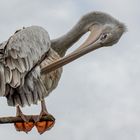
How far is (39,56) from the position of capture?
1080 cm

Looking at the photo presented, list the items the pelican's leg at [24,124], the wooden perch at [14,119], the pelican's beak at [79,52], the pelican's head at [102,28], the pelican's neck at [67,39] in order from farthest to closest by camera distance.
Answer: the pelican's neck at [67,39], the pelican's head at [102,28], the pelican's beak at [79,52], the pelican's leg at [24,124], the wooden perch at [14,119]

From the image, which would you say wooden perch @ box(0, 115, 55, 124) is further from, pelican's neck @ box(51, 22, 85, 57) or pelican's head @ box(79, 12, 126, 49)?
pelican's neck @ box(51, 22, 85, 57)

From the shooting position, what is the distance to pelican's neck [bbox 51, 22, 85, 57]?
11289mm

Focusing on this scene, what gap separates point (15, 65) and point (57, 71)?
87 cm

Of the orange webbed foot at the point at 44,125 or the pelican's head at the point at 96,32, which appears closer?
the orange webbed foot at the point at 44,125

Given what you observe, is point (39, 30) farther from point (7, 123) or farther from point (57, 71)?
point (7, 123)

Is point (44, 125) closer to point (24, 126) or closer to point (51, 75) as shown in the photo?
point (24, 126)

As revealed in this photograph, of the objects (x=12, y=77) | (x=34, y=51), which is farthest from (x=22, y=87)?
(x=34, y=51)

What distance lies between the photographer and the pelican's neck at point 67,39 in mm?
11289

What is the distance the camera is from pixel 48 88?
10773mm

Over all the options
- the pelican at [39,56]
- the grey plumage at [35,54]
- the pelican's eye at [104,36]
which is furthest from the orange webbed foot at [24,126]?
the pelican's eye at [104,36]

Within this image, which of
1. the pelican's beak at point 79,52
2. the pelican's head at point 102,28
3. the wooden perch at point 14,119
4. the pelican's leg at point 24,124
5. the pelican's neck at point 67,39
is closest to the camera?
the wooden perch at point 14,119

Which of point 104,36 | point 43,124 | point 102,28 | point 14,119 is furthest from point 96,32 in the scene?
point 14,119

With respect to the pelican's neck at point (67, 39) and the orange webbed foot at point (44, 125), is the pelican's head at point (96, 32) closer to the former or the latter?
the pelican's neck at point (67, 39)
